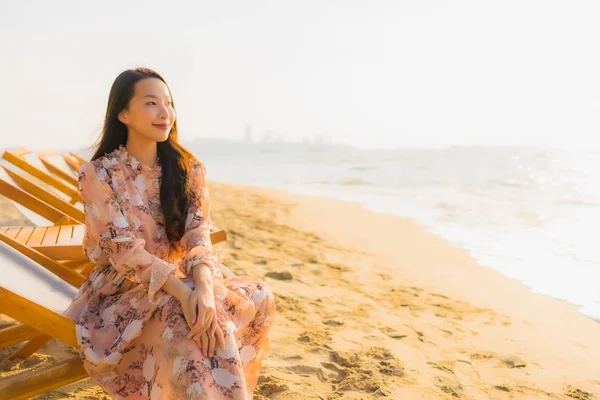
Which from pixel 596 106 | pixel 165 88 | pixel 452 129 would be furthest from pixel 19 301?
pixel 452 129

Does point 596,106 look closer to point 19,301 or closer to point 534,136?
point 534,136

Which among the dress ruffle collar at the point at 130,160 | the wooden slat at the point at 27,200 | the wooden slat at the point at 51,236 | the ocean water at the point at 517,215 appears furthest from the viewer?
the ocean water at the point at 517,215

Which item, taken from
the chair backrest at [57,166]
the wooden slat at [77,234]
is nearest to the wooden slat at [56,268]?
the wooden slat at [77,234]

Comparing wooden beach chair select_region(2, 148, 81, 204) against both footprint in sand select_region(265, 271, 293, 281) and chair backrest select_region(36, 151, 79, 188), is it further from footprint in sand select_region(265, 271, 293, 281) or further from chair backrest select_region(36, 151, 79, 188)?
footprint in sand select_region(265, 271, 293, 281)

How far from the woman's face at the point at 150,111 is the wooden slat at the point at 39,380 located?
835mm

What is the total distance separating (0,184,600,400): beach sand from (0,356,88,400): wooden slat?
2.27ft

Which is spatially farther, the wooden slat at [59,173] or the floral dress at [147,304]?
the wooden slat at [59,173]

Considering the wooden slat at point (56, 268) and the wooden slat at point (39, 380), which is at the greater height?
the wooden slat at point (56, 268)

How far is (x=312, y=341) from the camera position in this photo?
3.19 m

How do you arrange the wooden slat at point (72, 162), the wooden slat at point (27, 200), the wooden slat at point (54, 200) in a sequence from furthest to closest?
the wooden slat at point (72, 162), the wooden slat at point (54, 200), the wooden slat at point (27, 200)

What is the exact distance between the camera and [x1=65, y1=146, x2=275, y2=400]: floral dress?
1.69m

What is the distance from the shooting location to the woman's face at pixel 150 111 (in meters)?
2.05

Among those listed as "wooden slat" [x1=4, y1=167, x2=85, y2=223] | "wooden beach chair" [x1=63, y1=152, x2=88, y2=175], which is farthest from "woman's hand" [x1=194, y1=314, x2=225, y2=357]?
"wooden beach chair" [x1=63, y1=152, x2=88, y2=175]

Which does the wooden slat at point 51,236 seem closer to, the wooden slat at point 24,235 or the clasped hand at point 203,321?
the wooden slat at point 24,235
